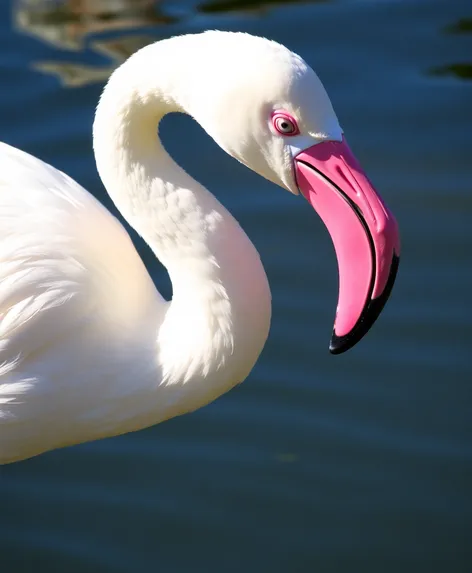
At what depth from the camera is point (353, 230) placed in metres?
3.22

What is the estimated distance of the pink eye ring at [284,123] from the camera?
3.05 metres

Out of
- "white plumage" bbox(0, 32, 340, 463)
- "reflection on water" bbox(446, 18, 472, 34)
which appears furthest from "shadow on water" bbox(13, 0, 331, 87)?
"white plumage" bbox(0, 32, 340, 463)

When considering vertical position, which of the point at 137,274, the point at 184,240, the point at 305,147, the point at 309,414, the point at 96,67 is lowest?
the point at 309,414

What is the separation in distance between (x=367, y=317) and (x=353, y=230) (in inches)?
10.2

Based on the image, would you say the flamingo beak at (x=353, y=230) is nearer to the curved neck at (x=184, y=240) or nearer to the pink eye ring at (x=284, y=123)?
the pink eye ring at (x=284, y=123)

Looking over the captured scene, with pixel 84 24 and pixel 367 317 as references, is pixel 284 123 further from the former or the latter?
pixel 84 24

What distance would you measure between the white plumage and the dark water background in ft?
2.42

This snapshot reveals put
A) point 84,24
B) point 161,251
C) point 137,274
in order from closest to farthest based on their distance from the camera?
point 161,251 < point 137,274 < point 84,24

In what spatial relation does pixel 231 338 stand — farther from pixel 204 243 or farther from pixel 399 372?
pixel 399 372

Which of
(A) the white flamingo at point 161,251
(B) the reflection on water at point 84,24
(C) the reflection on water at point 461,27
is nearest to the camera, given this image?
(A) the white flamingo at point 161,251

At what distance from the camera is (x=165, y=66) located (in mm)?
3207

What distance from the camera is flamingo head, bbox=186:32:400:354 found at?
119 inches

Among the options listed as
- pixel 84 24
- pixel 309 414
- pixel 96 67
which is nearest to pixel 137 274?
pixel 309 414

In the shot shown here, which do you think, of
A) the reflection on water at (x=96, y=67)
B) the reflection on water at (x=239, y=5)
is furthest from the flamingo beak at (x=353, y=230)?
the reflection on water at (x=239, y=5)
